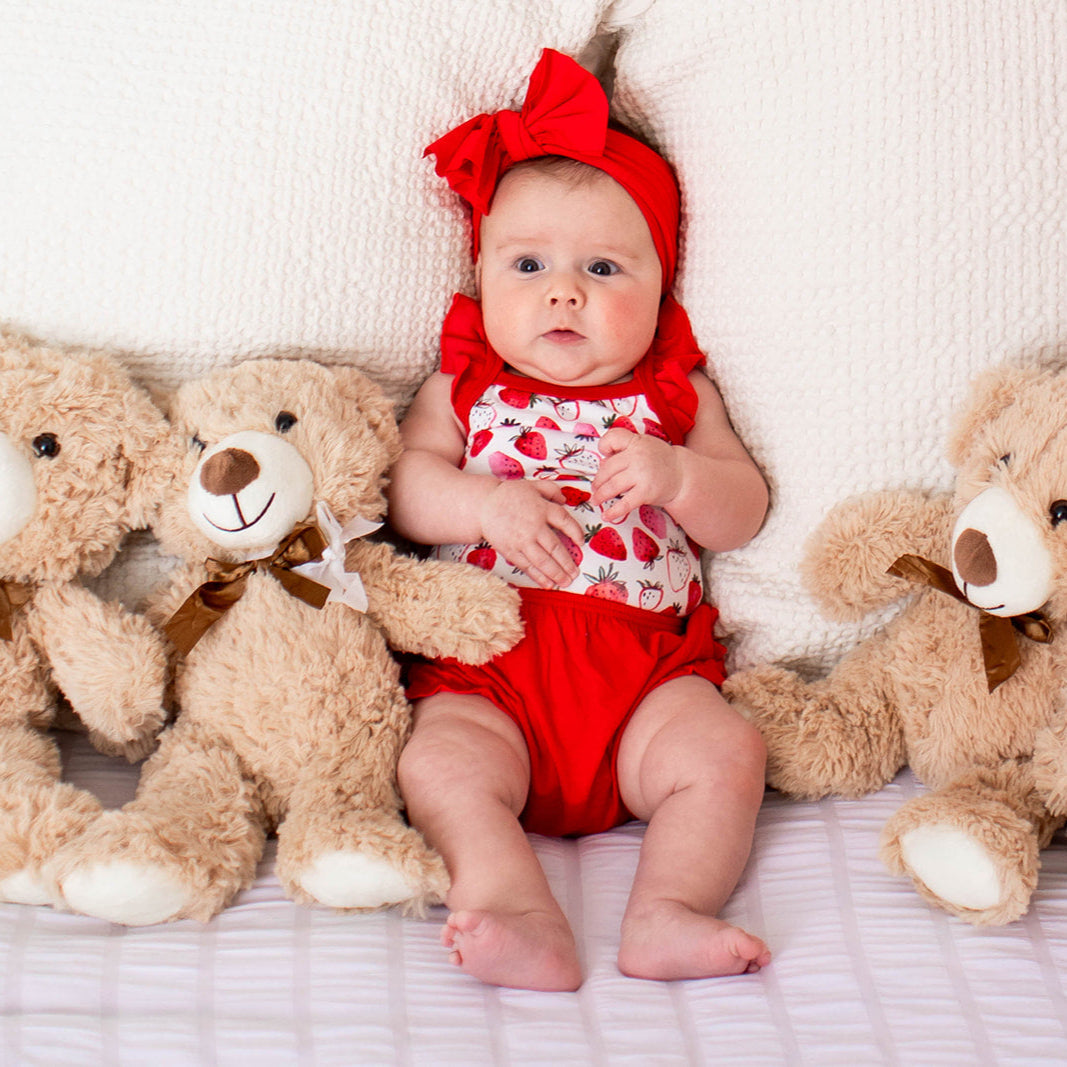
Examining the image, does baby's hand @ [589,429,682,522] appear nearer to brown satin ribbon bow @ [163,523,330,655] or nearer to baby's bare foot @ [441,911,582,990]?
brown satin ribbon bow @ [163,523,330,655]

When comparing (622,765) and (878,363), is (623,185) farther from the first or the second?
(622,765)

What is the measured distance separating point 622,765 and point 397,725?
230 mm

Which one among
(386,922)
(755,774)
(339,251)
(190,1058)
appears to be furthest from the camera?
(339,251)

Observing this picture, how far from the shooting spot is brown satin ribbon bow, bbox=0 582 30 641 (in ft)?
3.58

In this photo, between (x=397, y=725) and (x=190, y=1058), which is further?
(x=397, y=725)

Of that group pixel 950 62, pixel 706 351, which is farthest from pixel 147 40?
pixel 950 62

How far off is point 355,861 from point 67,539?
0.42 m

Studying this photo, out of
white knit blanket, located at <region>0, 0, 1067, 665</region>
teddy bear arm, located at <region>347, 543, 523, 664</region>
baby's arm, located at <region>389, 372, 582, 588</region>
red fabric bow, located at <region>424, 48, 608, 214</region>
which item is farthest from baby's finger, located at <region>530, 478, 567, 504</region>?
red fabric bow, located at <region>424, 48, 608, 214</region>

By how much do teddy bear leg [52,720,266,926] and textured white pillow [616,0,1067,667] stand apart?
0.58 meters

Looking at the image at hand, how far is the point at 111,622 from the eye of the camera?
Answer: 1.09 meters

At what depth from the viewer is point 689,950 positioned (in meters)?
0.94

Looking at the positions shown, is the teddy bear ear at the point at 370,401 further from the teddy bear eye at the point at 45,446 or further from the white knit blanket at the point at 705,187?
the teddy bear eye at the point at 45,446

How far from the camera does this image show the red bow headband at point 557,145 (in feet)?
4.09

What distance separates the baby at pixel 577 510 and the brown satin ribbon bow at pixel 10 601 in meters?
0.38
